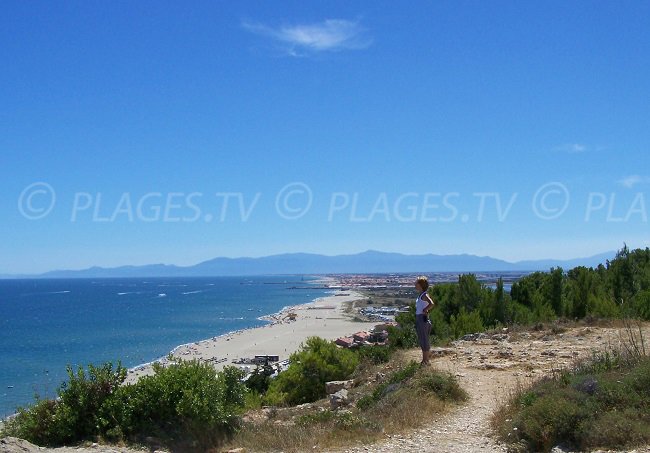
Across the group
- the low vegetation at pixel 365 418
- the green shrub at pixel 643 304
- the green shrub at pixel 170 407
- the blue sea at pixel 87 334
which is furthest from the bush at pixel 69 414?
the blue sea at pixel 87 334

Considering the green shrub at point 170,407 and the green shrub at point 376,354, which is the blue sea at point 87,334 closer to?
the green shrub at point 376,354

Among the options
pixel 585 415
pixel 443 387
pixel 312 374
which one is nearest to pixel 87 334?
pixel 312 374

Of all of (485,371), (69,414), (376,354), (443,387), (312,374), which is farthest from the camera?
(312,374)

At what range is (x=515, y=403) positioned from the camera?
9117 mm

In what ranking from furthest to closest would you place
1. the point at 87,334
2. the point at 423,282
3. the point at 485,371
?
the point at 87,334
the point at 485,371
the point at 423,282

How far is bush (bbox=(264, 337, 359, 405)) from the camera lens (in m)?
17.7

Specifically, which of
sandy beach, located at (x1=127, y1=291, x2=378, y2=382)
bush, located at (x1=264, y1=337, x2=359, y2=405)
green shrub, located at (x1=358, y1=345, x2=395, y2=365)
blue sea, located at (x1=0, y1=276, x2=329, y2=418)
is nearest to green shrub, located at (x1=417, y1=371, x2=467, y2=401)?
green shrub, located at (x1=358, y1=345, x2=395, y2=365)

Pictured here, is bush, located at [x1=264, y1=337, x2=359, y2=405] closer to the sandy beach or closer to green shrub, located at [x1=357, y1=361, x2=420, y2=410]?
green shrub, located at [x1=357, y1=361, x2=420, y2=410]

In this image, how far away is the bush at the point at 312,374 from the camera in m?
17.7

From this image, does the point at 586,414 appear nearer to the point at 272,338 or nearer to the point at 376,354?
the point at 376,354

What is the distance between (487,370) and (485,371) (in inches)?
4.7

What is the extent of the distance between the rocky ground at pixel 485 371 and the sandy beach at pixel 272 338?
29814 millimetres

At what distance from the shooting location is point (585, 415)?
7.40 m

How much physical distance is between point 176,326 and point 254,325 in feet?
39.6
